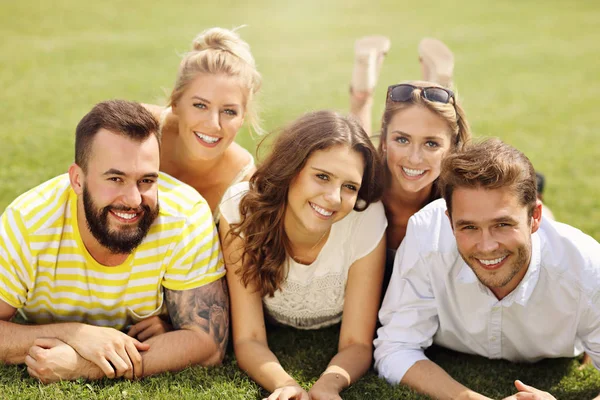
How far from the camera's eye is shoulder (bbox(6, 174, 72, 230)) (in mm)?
4242

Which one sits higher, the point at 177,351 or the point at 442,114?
the point at 442,114

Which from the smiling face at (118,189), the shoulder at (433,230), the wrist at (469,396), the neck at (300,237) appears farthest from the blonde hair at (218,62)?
the wrist at (469,396)

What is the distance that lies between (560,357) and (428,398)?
1.28 m

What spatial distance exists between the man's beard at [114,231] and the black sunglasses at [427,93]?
2.02 metres

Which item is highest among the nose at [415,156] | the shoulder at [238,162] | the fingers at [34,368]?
the nose at [415,156]

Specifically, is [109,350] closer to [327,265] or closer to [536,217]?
[327,265]

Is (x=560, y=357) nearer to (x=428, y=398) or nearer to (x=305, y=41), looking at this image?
(x=428, y=398)

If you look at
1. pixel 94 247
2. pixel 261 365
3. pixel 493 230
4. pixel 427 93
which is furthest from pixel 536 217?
pixel 94 247

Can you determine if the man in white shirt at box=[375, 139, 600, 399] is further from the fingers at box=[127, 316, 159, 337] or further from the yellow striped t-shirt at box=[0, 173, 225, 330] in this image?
the fingers at box=[127, 316, 159, 337]

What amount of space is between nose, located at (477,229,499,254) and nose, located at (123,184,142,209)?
82.2 inches

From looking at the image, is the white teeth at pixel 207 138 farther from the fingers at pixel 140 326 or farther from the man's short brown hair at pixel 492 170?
the man's short brown hair at pixel 492 170

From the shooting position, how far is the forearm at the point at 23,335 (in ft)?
13.7

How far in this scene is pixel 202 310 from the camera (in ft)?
14.6

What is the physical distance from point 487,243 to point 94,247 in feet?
8.11
